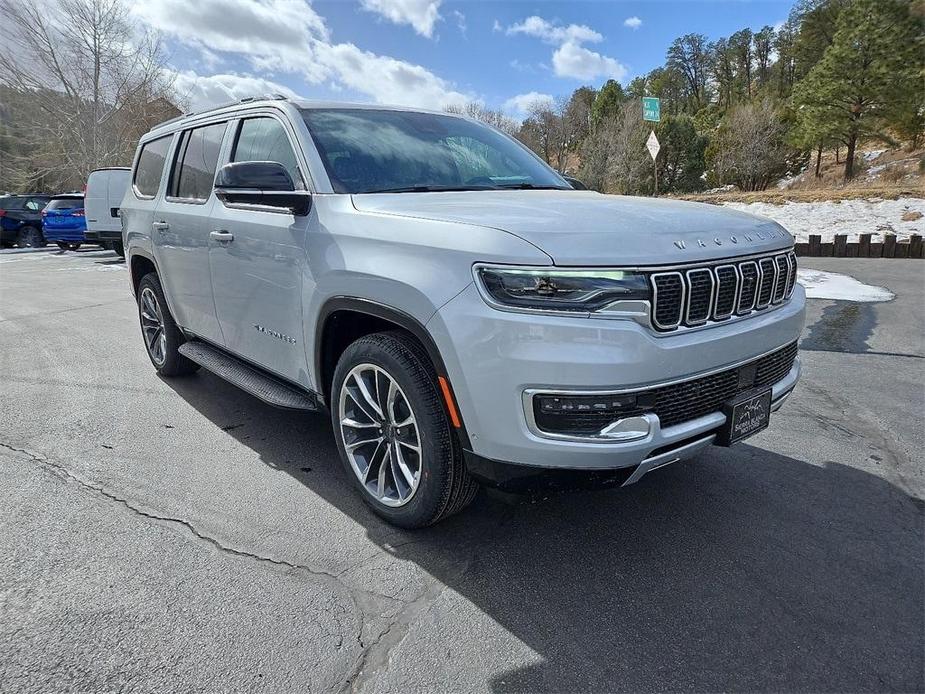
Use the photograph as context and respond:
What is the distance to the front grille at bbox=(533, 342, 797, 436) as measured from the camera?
6.79ft

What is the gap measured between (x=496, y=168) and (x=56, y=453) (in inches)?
124

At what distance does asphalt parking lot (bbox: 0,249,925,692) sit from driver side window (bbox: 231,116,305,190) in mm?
1669

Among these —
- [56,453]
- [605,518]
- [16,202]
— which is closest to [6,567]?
[56,453]

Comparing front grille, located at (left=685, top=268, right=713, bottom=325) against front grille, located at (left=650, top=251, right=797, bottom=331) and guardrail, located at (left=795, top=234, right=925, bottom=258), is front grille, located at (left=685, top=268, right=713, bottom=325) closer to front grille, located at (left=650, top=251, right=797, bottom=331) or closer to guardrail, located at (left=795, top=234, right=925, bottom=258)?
front grille, located at (left=650, top=251, right=797, bottom=331)

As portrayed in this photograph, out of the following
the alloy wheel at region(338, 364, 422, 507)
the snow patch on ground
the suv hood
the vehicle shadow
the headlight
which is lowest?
the vehicle shadow

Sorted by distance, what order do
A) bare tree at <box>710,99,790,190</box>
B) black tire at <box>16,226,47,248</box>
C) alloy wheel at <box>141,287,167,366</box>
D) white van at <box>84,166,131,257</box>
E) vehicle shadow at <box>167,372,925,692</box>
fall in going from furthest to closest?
bare tree at <box>710,99,790,190</box> < black tire at <box>16,226,47,248</box> < white van at <box>84,166,131,257</box> < alloy wheel at <box>141,287,167,366</box> < vehicle shadow at <box>167,372,925,692</box>

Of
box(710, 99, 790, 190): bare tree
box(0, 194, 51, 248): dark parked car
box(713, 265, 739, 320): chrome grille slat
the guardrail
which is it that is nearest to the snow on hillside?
the guardrail

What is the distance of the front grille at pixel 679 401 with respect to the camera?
207cm

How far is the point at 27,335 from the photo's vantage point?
6754mm

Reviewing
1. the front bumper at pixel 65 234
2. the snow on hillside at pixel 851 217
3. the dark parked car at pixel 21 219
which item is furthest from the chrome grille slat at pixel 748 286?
the dark parked car at pixel 21 219

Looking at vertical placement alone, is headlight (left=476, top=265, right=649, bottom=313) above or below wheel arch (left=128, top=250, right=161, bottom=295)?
above

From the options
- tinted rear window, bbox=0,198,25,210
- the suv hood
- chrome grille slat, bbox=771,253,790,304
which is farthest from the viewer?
tinted rear window, bbox=0,198,25,210

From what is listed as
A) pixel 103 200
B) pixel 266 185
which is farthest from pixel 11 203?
pixel 266 185

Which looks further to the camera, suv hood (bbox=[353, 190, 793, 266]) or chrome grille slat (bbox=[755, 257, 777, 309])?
chrome grille slat (bbox=[755, 257, 777, 309])
